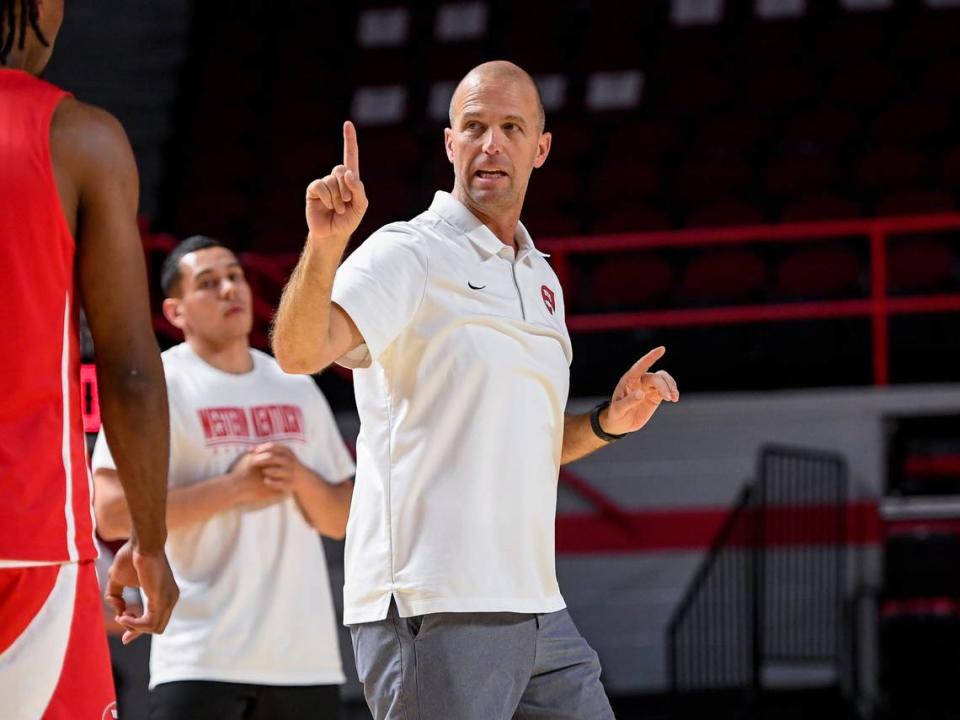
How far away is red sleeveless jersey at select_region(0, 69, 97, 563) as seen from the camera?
2047 mm

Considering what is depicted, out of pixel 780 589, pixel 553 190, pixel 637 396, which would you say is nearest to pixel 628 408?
pixel 637 396

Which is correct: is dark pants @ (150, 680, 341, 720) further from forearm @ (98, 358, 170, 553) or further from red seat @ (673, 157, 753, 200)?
red seat @ (673, 157, 753, 200)

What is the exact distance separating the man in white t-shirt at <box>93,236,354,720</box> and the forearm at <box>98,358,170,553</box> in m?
1.68

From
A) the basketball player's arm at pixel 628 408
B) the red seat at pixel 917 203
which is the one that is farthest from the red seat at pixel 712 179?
the basketball player's arm at pixel 628 408

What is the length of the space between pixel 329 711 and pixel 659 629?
495 centimetres

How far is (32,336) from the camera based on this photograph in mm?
2068

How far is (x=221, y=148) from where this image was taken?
509 inches

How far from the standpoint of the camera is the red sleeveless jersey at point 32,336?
2047mm

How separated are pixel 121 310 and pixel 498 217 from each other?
3.79 ft

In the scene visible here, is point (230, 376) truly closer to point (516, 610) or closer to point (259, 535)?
point (259, 535)

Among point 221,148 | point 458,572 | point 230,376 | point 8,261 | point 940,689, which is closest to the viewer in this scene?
point 8,261

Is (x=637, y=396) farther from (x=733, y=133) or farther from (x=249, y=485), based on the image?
(x=733, y=133)

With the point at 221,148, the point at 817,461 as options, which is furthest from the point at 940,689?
the point at 221,148

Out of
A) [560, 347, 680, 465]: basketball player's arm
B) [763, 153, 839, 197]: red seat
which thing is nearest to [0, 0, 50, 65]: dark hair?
[560, 347, 680, 465]: basketball player's arm
